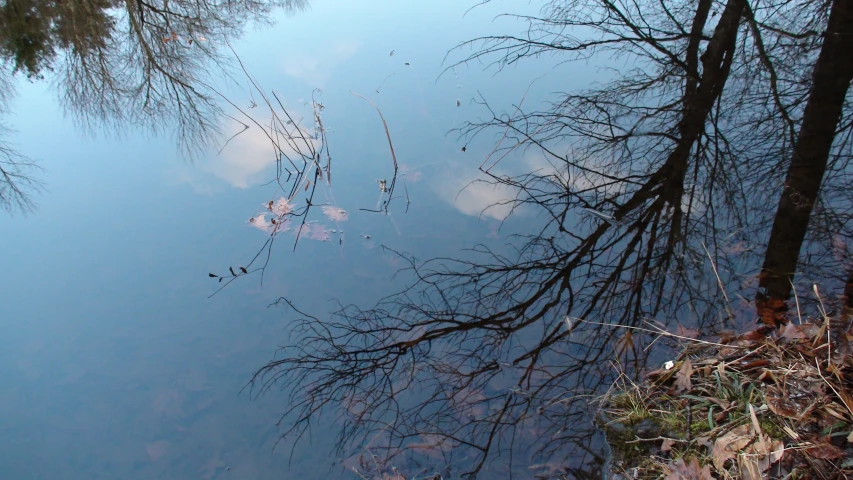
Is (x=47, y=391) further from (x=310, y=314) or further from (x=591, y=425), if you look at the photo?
(x=591, y=425)

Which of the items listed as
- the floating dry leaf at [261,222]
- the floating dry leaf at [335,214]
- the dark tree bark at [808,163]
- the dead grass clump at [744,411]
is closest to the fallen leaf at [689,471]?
the dead grass clump at [744,411]

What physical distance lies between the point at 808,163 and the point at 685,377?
7.06 ft

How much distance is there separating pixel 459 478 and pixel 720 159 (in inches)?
112

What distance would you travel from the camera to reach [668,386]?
235cm

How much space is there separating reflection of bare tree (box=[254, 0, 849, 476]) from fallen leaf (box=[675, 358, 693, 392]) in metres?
0.28

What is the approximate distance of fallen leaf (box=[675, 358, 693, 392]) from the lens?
7.32 feet

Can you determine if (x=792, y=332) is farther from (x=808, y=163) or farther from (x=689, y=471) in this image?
(x=808, y=163)

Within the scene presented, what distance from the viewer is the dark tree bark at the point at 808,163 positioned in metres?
2.77

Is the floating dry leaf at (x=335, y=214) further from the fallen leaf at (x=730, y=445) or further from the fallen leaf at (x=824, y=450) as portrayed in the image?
the fallen leaf at (x=824, y=450)

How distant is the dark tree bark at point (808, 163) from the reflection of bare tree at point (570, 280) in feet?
0.29

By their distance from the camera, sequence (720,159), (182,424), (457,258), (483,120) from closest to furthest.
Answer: (182,424)
(457,258)
(720,159)
(483,120)

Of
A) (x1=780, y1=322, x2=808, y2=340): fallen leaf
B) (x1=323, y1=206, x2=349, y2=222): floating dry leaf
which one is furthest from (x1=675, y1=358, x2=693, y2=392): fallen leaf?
(x1=323, y1=206, x2=349, y2=222): floating dry leaf

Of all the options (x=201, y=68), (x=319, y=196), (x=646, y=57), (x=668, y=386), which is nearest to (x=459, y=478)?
(x=668, y=386)

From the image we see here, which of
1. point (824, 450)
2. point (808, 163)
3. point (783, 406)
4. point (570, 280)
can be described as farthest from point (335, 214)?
point (808, 163)
